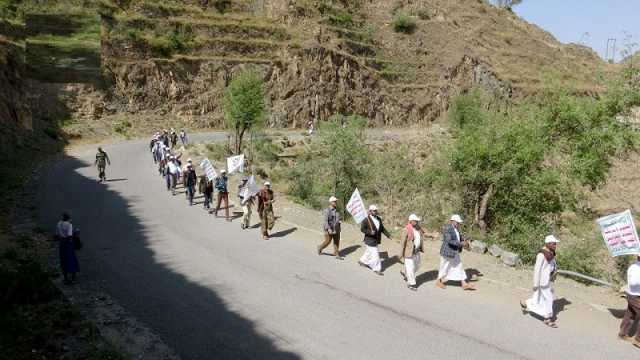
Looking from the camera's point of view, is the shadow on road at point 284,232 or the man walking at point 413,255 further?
the shadow on road at point 284,232

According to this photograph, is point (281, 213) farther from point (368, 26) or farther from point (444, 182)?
point (368, 26)

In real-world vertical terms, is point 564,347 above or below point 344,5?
below

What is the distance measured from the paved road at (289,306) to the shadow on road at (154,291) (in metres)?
0.03

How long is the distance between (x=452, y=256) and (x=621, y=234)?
332 centimetres

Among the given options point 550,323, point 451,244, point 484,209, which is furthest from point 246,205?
point 550,323

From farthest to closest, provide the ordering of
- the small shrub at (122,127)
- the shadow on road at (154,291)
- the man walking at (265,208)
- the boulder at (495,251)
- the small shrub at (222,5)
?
the small shrub at (222,5) → the small shrub at (122,127) → the man walking at (265,208) → the boulder at (495,251) → the shadow on road at (154,291)

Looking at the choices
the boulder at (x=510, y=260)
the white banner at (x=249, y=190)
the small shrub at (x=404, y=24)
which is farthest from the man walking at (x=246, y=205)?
the small shrub at (x=404, y=24)

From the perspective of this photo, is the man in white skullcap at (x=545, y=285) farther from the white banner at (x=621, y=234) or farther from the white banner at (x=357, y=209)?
the white banner at (x=357, y=209)

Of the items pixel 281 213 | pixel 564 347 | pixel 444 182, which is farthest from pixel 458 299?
pixel 444 182

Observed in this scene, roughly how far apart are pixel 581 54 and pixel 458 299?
340ft

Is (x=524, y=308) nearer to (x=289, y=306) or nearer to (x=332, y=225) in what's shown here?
(x=289, y=306)

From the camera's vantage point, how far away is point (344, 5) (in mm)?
71938

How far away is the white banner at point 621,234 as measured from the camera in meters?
9.90

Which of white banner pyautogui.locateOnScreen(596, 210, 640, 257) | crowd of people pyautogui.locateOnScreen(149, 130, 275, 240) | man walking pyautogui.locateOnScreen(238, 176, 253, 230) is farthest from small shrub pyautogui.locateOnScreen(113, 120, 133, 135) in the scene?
white banner pyautogui.locateOnScreen(596, 210, 640, 257)
